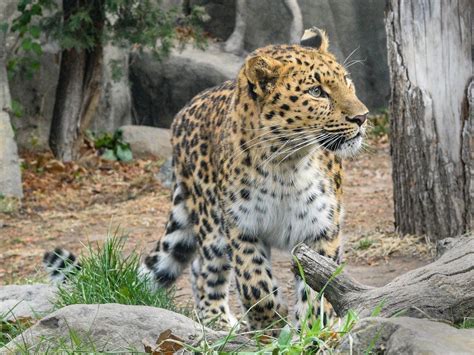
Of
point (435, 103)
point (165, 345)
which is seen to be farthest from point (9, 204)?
point (165, 345)

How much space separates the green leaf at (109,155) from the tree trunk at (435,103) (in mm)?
7184

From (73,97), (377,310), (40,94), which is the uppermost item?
(377,310)

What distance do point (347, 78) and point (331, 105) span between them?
0.96 ft

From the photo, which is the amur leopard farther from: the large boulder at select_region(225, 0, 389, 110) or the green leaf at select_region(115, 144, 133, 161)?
the large boulder at select_region(225, 0, 389, 110)

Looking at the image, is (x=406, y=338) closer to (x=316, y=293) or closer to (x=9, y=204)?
(x=316, y=293)

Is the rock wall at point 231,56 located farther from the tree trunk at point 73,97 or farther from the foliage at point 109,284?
the foliage at point 109,284

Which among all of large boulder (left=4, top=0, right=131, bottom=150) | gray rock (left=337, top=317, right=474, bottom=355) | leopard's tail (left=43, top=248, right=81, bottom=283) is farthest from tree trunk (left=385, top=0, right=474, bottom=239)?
large boulder (left=4, top=0, right=131, bottom=150)

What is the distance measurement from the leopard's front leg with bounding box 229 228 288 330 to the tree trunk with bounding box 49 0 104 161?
27.7 ft

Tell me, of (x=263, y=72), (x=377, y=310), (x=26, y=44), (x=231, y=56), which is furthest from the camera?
(x=231, y=56)

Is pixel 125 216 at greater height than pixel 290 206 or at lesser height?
lesser

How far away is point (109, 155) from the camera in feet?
48.3

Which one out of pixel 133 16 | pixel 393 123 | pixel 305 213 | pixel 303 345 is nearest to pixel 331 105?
pixel 305 213

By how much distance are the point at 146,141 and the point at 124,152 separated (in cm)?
45

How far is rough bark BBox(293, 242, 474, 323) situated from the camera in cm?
417
